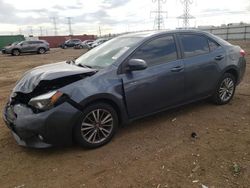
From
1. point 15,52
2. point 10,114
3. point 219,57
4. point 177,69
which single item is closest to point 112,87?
point 177,69

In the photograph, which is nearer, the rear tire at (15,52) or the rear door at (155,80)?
the rear door at (155,80)

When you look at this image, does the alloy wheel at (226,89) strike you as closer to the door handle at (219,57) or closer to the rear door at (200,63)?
the rear door at (200,63)

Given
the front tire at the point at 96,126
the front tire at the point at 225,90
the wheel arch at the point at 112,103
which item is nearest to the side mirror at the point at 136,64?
the wheel arch at the point at 112,103

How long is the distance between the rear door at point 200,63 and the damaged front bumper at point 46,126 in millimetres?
2256

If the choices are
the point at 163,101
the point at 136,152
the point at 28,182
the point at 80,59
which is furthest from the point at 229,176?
the point at 80,59

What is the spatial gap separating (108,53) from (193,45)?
1.64m

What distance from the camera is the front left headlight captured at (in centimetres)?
371

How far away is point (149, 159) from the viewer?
3719mm

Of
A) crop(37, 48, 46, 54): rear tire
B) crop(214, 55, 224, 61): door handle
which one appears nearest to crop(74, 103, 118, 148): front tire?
crop(214, 55, 224, 61): door handle

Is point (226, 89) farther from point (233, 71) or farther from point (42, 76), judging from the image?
point (42, 76)

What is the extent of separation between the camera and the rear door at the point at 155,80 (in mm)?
4344

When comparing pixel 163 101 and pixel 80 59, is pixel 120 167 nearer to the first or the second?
pixel 163 101

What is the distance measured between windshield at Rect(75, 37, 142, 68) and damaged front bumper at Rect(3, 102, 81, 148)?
1.06 m

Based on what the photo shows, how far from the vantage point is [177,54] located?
4934mm
